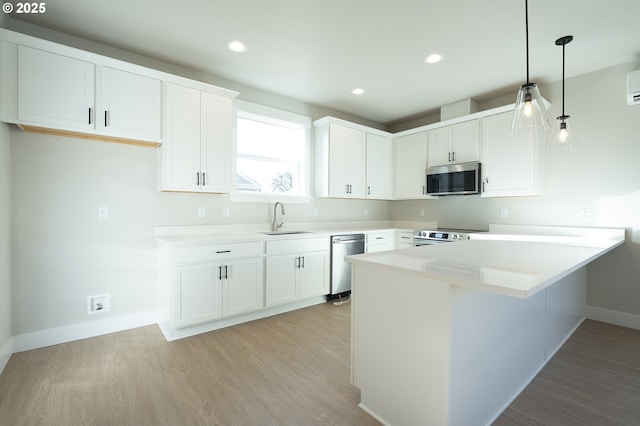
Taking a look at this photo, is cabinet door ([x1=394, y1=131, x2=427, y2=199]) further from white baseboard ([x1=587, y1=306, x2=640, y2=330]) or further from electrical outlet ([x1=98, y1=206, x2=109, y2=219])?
electrical outlet ([x1=98, y1=206, x2=109, y2=219])

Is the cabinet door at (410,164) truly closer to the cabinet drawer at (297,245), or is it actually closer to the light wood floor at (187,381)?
the cabinet drawer at (297,245)

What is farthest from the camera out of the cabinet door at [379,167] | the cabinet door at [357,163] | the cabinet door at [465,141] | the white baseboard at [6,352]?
the cabinet door at [379,167]

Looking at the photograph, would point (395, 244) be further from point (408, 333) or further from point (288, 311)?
point (408, 333)

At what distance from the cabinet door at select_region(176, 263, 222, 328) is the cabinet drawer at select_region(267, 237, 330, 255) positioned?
619 mm

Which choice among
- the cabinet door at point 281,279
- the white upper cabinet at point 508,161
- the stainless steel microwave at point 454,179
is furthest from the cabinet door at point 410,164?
the cabinet door at point 281,279

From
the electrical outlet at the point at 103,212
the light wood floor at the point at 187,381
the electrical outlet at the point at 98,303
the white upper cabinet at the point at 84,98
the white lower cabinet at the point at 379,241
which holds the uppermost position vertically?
the white upper cabinet at the point at 84,98

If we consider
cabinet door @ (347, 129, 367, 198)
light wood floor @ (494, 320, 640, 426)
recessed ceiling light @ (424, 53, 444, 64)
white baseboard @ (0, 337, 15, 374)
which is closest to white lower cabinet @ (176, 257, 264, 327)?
white baseboard @ (0, 337, 15, 374)

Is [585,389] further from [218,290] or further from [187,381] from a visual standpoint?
[218,290]

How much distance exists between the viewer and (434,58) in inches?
116

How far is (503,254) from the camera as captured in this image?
188 cm

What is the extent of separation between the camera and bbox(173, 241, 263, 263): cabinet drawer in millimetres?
2586

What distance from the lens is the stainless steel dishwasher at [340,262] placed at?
3707 mm

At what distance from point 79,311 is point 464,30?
4.11 metres

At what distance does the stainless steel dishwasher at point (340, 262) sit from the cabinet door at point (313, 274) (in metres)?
0.10
